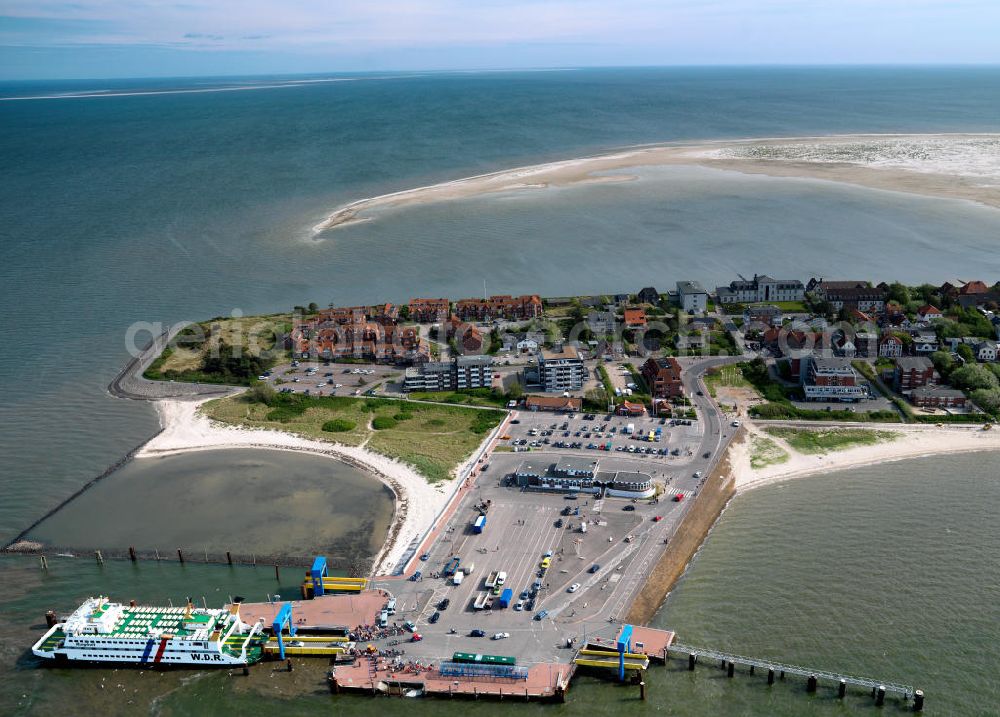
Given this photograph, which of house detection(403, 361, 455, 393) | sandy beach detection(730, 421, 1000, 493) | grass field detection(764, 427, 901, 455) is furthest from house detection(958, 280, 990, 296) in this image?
house detection(403, 361, 455, 393)

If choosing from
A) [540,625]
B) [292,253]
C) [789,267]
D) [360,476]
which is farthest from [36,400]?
[789,267]

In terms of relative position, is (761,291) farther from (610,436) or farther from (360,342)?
(360,342)

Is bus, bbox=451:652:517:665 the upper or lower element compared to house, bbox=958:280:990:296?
lower

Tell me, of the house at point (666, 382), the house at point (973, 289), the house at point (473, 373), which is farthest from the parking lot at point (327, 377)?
the house at point (973, 289)

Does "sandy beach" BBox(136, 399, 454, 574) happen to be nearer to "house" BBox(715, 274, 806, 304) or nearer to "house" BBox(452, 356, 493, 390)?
"house" BBox(452, 356, 493, 390)

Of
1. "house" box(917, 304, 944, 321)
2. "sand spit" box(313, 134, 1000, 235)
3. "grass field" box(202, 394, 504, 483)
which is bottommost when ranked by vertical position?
"grass field" box(202, 394, 504, 483)

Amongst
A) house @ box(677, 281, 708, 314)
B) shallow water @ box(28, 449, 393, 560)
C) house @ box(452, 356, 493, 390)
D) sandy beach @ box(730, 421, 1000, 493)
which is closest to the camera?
shallow water @ box(28, 449, 393, 560)

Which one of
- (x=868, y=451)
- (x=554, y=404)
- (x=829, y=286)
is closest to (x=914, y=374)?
Answer: (x=868, y=451)
